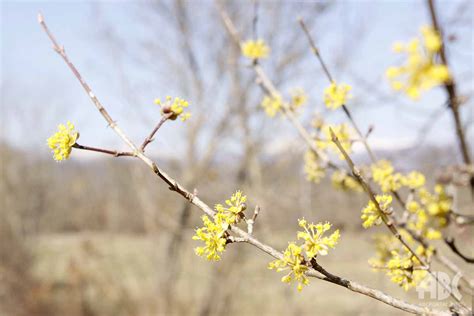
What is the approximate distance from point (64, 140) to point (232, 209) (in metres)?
0.39

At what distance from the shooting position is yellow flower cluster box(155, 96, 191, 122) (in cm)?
101

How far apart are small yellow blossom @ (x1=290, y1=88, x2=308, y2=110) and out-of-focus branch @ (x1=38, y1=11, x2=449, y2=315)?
96 cm

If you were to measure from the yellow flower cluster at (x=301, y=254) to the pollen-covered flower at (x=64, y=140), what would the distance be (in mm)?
497

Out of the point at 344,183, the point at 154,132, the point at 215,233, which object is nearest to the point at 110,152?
the point at 154,132

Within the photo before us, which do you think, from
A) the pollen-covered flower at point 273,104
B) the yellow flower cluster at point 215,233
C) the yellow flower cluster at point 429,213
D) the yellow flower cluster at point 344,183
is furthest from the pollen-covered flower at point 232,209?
the yellow flower cluster at point 344,183

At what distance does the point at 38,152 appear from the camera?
11234mm

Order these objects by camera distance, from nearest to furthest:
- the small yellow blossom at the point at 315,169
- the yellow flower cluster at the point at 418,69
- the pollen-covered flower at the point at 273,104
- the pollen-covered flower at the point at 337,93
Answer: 1. the yellow flower cluster at the point at 418,69
2. the pollen-covered flower at the point at 337,93
3. the pollen-covered flower at the point at 273,104
4. the small yellow blossom at the point at 315,169

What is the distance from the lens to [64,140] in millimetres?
953

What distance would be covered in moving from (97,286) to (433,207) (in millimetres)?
7643

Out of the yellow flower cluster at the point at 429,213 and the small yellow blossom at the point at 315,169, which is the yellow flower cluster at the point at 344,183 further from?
the yellow flower cluster at the point at 429,213

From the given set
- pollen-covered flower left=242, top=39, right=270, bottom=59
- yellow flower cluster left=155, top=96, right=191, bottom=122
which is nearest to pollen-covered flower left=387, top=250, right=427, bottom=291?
yellow flower cluster left=155, top=96, right=191, bottom=122

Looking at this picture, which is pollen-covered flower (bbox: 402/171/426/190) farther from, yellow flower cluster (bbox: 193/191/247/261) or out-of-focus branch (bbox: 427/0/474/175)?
yellow flower cluster (bbox: 193/191/247/261)

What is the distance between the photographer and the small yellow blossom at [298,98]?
5.79 feet

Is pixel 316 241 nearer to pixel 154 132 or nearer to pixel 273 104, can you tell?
pixel 154 132
